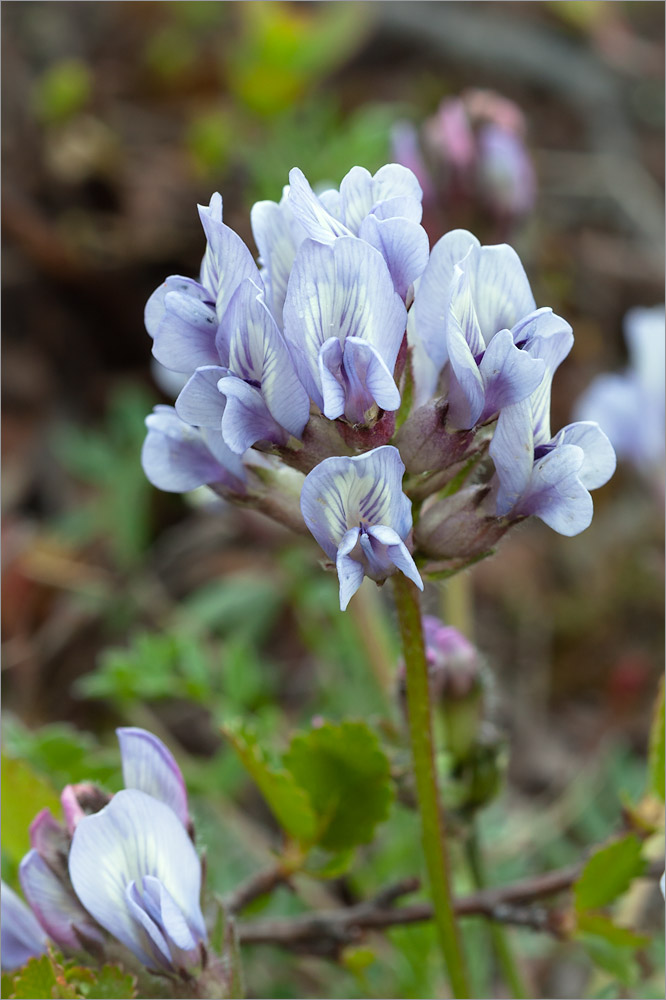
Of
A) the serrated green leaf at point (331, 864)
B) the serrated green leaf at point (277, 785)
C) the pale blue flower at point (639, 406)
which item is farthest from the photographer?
the pale blue flower at point (639, 406)

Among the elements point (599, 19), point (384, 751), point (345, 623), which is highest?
point (599, 19)

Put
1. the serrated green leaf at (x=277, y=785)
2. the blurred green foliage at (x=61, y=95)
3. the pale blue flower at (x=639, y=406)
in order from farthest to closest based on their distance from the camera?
1. the blurred green foliage at (x=61, y=95)
2. the pale blue flower at (x=639, y=406)
3. the serrated green leaf at (x=277, y=785)

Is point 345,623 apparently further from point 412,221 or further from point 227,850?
point 412,221

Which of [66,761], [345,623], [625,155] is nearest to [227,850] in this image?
[345,623]

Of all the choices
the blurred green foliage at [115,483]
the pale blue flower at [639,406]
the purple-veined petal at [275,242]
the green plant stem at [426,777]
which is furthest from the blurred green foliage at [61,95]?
the green plant stem at [426,777]

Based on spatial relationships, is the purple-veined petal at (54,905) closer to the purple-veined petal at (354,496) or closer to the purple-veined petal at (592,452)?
the purple-veined petal at (354,496)

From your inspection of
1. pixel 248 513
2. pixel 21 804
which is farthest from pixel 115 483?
pixel 21 804

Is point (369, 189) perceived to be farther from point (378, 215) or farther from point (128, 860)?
point (128, 860)
